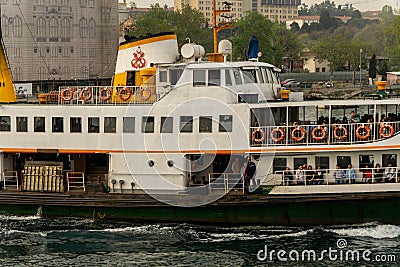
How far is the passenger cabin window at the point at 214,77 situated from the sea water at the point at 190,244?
4.48 metres

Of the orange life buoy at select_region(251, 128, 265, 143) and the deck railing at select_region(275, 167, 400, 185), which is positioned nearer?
the deck railing at select_region(275, 167, 400, 185)

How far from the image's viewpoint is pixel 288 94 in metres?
24.8

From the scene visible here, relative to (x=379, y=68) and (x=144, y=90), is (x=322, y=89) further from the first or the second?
(x=144, y=90)

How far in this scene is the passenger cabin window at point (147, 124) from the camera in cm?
2423

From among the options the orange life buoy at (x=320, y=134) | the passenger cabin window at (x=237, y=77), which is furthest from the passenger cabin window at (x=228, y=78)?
the orange life buoy at (x=320, y=134)

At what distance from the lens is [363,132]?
2359 cm

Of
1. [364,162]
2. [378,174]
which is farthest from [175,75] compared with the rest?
[378,174]

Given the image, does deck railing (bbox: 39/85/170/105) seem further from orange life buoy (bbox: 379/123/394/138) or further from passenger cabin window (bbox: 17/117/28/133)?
orange life buoy (bbox: 379/123/394/138)

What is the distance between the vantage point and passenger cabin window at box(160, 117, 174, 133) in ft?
78.9

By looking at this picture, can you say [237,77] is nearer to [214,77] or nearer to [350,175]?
[214,77]

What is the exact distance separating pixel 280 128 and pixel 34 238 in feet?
27.6

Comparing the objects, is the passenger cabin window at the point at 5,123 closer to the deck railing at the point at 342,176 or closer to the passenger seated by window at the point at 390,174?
the deck railing at the point at 342,176

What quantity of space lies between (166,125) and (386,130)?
676cm

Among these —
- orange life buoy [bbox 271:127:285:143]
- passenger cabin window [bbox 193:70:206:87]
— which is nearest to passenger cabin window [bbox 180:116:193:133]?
passenger cabin window [bbox 193:70:206:87]
